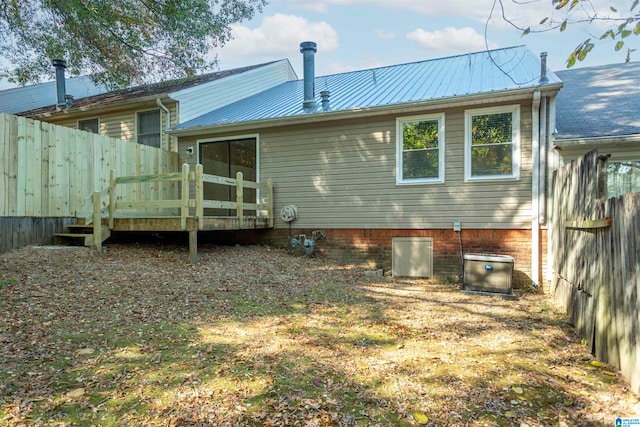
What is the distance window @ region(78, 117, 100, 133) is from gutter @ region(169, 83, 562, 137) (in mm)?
3292

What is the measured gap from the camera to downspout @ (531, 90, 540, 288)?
7.05 meters

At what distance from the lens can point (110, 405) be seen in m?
2.60

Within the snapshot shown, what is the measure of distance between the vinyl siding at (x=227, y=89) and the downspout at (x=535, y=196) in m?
8.49

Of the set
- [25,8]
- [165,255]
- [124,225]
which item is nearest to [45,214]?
[124,225]

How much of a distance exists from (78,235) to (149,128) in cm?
451

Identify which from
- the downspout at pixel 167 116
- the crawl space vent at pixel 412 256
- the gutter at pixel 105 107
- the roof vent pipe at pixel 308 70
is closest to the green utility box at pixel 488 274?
the crawl space vent at pixel 412 256

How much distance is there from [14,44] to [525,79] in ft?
42.4

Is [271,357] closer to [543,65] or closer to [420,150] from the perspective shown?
[420,150]

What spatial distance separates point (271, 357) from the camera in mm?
3424

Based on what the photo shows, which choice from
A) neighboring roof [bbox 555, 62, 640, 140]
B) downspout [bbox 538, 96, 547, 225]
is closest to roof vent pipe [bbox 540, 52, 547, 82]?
downspout [bbox 538, 96, 547, 225]

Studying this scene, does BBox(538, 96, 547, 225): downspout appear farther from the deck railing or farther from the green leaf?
the deck railing

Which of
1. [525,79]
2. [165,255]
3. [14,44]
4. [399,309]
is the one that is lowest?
[399,309]

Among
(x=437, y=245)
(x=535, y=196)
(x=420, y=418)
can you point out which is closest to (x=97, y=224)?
(x=437, y=245)

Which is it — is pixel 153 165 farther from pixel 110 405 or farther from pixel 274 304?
pixel 110 405
